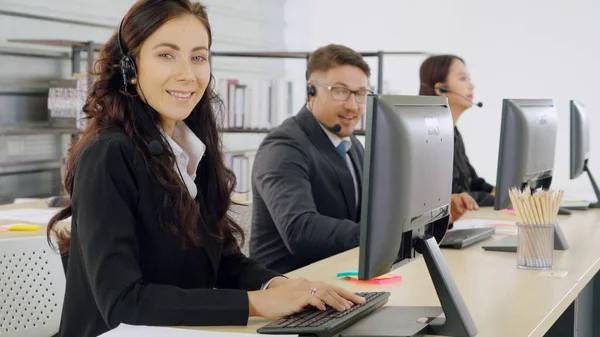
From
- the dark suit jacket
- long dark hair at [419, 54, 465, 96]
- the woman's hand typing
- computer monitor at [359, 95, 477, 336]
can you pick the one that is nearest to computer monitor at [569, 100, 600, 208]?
the dark suit jacket

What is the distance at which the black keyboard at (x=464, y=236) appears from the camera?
8.48 feet

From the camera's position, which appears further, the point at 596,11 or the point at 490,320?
the point at 596,11

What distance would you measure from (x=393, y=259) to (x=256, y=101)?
3.58 m

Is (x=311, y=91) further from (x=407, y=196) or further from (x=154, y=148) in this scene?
(x=407, y=196)

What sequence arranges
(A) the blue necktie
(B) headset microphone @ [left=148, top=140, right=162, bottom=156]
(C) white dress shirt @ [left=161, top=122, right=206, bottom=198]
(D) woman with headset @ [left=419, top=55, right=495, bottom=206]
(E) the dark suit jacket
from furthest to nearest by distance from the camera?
(D) woman with headset @ [left=419, top=55, right=495, bottom=206], (E) the dark suit jacket, (A) the blue necktie, (C) white dress shirt @ [left=161, top=122, right=206, bottom=198], (B) headset microphone @ [left=148, top=140, right=162, bottom=156]

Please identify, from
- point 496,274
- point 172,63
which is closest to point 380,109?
point 172,63

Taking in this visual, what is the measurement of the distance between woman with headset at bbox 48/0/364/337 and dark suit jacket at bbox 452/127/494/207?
6.83ft

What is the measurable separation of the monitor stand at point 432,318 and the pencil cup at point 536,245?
64 centimetres

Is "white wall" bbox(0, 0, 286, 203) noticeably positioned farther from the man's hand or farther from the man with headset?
the man's hand

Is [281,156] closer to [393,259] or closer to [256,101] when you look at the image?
[393,259]

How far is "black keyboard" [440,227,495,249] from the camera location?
259cm

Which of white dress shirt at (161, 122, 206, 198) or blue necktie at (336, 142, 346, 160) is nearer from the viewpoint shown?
white dress shirt at (161, 122, 206, 198)

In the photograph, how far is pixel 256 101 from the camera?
508 cm

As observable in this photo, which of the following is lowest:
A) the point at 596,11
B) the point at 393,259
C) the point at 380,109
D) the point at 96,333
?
the point at 96,333
